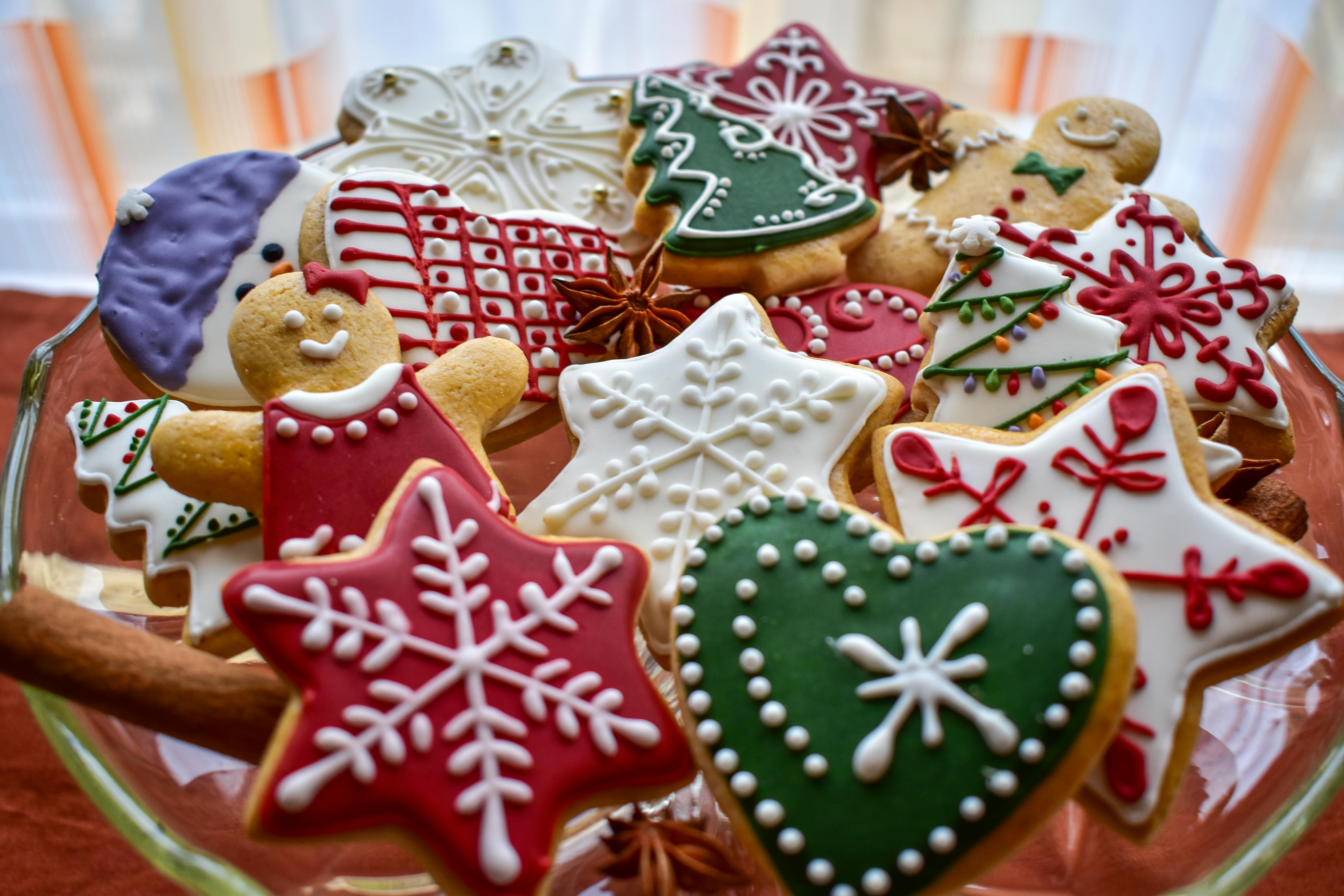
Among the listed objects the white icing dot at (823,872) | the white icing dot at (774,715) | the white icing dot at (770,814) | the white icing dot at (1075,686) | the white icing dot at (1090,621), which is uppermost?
the white icing dot at (1090,621)

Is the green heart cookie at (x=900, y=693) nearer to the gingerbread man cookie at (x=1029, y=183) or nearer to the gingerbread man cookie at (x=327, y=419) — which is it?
the gingerbread man cookie at (x=327, y=419)

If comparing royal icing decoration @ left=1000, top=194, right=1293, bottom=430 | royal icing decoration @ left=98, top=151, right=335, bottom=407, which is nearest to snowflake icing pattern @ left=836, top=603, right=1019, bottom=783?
royal icing decoration @ left=1000, top=194, right=1293, bottom=430

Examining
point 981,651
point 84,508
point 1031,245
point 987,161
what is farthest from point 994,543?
point 84,508

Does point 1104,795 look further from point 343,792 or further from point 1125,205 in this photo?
point 1125,205

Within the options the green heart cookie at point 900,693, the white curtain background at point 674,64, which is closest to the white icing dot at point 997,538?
the green heart cookie at point 900,693

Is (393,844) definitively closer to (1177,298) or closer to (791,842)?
(791,842)

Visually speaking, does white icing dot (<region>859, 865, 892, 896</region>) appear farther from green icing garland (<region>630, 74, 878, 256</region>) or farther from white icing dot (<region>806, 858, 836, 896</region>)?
Result: green icing garland (<region>630, 74, 878, 256</region>)

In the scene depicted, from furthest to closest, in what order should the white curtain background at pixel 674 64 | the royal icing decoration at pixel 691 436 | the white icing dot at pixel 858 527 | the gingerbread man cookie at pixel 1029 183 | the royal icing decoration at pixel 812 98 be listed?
the white curtain background at pixel 674 64 < the royal icing decoration at pixel 812 98 < the gingerbread man cookie at pixel 1029 183 < the royal icing decoration at pixel 691 436 < the white icing dot at pixel 858 527
